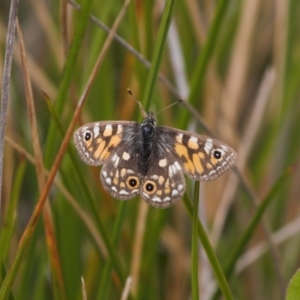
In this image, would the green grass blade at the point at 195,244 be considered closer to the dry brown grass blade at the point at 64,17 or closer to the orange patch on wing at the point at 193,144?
the orange patch on wing at the point at 193,144

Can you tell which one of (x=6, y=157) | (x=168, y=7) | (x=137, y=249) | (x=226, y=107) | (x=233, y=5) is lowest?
(x=137, y=249)

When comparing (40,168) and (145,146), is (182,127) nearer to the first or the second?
(145,146)

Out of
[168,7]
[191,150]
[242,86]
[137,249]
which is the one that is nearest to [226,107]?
[242,86]

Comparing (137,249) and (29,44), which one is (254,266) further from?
(29,44)

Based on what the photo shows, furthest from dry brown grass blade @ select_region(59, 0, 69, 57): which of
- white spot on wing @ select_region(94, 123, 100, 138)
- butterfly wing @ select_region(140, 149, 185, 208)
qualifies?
butterfly wing @ select_region(140, 149, 185, 208)

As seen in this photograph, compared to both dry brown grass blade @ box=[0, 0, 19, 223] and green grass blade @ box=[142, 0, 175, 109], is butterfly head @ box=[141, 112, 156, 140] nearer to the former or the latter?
green grass blade @ box=[142, 0, 175, 109]

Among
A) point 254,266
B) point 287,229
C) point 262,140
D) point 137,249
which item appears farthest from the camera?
point 262,140

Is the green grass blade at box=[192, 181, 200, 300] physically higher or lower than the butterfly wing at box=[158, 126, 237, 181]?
lower

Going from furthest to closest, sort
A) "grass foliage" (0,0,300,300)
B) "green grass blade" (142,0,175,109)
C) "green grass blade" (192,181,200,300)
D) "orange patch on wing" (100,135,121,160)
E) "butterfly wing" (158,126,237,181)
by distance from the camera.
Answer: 1. "grass foliage" (0,0,300,300)
2. "orange patch on wing" (100,135,121,160)
3. "butterfly wing" (158,126,237,181)
4. "green grass blade" (142,0,175,109)
5. "green grass blade" (192,181,200,300)
